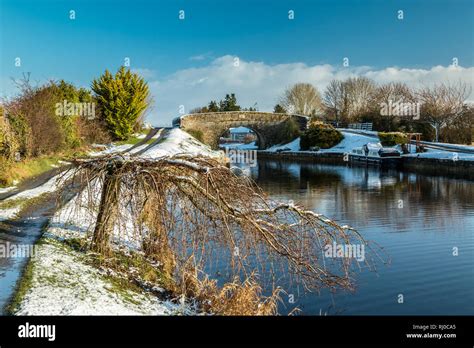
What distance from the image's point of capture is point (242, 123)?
207 feet

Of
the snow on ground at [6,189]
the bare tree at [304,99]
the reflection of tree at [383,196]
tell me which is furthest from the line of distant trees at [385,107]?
the snow on ground at [6,189]

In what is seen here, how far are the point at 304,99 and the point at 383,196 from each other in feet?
193

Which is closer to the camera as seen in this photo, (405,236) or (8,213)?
(8,213)

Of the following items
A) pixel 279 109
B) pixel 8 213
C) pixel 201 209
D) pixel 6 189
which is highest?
pixel 279 109

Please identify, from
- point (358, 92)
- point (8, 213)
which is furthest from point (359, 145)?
point (8, 213)

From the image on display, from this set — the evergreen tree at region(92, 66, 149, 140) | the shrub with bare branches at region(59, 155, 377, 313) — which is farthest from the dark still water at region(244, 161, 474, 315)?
the evergreen tree at region(92, 66, 149, 140)

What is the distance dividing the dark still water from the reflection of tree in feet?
0.11

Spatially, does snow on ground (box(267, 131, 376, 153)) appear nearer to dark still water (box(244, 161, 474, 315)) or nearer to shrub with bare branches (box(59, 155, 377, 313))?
dark still water (box(244, 161, 474, 315))

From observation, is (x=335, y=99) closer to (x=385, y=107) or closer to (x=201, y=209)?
(x=385, y=107)

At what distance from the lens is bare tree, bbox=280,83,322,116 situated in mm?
79750

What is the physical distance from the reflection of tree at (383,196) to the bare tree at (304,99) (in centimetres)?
4505

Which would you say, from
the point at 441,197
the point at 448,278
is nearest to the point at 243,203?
the point at 448,278
